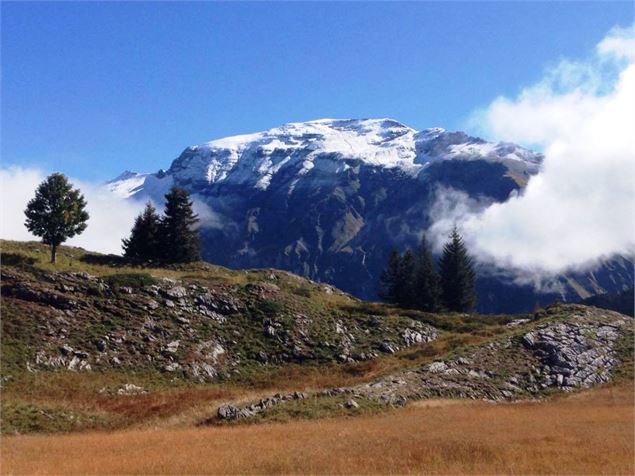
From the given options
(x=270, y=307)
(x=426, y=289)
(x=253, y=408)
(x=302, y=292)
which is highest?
(x=426, y=289)

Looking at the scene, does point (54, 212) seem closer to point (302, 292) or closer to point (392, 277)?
point (302, 292)

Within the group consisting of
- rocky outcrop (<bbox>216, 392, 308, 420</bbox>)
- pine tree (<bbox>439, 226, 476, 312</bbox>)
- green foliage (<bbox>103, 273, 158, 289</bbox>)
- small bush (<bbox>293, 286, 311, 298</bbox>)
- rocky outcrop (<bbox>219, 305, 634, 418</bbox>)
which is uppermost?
pine tree (<bbox>439, 226, 476, 312</bbox>)

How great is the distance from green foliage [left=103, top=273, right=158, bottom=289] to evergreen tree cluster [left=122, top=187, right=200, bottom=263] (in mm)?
17572

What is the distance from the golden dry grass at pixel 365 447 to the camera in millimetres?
18000

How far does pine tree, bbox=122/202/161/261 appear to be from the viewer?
73812 mm

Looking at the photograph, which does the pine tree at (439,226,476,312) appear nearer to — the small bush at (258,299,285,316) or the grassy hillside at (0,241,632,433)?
the grassy hillside at (0,241,632,433)

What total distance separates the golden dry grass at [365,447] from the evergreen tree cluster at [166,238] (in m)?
45.1

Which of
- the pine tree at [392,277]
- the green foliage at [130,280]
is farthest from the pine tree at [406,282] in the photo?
the green foliage at [130,280]

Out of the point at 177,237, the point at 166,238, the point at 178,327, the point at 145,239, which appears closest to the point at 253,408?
the point at 178,327

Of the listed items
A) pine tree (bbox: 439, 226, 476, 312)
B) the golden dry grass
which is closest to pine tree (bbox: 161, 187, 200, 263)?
pine tree (bbox: 439, 226, 476, 312)

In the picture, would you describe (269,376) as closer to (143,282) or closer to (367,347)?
(367,347)

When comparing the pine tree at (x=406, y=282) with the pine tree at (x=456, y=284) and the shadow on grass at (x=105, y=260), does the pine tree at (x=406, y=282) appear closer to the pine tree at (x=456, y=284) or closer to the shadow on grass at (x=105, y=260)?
the pine tree at (x=456, y=284)

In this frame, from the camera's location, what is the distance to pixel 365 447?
828 inches

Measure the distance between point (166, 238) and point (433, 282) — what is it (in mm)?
36024
